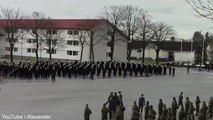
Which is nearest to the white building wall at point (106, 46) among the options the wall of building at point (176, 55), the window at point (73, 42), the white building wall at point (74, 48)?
the white building wall at point (74, 48)

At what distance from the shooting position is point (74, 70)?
3753cm

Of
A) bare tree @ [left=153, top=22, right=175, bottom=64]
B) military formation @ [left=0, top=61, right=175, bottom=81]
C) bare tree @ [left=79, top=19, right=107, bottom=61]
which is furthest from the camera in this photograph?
bare tree @ [left=153, top=22, right=175, bottom=64]

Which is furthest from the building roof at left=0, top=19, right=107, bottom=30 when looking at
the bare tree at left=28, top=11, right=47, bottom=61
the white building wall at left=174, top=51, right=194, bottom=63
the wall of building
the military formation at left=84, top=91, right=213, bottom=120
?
the military formation at left=84, top=91, right=213, bottom=120

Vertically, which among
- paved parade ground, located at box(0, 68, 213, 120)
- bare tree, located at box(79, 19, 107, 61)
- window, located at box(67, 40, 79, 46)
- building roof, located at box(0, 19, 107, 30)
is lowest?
paved parade ground, located at box(0, 68, 213, 120)

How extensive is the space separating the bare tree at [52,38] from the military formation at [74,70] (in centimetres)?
2337

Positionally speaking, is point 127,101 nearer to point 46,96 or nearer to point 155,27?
point 46,96

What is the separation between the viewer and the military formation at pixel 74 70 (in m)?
33.7

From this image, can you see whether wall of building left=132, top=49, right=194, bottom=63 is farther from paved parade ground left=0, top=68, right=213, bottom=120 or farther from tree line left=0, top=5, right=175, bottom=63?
paved parade ground left=0, top=68, right=213, bottom=120

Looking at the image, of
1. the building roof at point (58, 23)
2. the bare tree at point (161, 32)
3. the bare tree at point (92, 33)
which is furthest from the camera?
the bare tree at point (161, 32)

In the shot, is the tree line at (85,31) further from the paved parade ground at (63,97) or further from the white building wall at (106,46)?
the paved parade ground at (63,97)

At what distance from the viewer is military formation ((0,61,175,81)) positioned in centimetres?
3366

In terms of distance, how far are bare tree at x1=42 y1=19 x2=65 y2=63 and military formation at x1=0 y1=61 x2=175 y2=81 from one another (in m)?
23.4

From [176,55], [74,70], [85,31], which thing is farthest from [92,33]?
[176,55]

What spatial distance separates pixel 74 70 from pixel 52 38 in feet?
102
